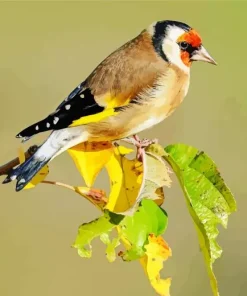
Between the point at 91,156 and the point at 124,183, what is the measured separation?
0.05m

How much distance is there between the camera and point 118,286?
80cm

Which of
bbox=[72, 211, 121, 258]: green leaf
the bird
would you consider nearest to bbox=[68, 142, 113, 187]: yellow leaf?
the bird

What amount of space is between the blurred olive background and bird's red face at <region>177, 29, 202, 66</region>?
0.37 feet

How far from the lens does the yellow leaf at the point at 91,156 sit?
1.94 ft

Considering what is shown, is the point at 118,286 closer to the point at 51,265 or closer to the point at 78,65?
the point at 51,265

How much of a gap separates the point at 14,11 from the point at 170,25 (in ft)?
0.65

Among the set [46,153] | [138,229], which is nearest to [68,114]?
[46,153]

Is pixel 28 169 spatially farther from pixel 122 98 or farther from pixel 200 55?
pixel 200 55

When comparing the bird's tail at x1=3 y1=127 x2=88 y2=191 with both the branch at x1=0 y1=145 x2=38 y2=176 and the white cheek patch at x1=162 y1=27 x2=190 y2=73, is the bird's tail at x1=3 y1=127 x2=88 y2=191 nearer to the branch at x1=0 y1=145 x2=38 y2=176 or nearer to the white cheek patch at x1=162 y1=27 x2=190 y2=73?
the branch at x1=0 y1=145 x2=38 y2=176

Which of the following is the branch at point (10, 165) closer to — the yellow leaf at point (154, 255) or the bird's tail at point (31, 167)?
the bird's tail at point (31, 167)

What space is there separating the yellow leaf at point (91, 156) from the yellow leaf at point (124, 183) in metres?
0.01

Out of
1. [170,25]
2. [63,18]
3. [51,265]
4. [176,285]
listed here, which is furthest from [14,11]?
[176,285]

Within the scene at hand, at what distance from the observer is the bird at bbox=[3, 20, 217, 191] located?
58cm

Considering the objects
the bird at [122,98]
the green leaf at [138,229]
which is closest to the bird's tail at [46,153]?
the bird at [122,98]
